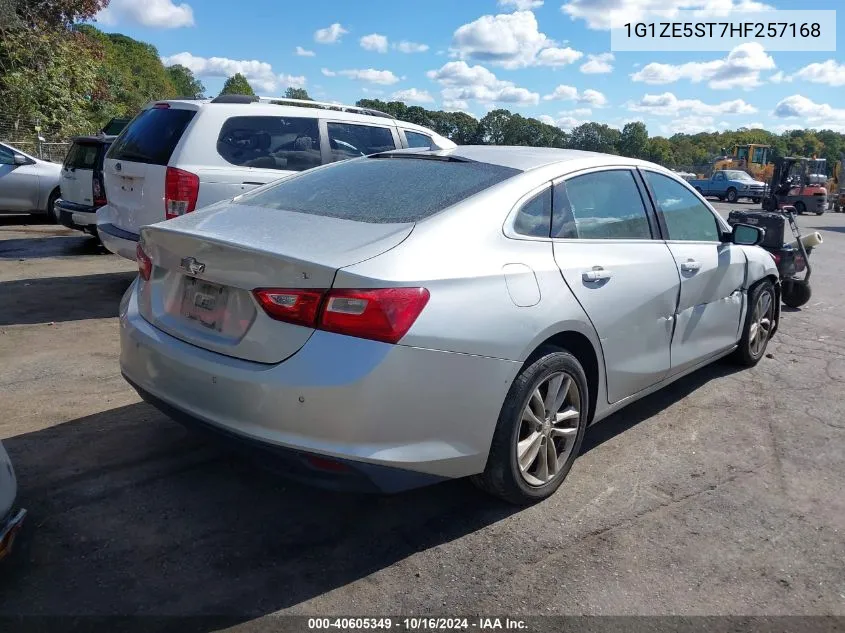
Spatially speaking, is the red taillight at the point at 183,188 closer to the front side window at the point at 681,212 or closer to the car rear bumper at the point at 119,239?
the car rear bumper at the point at 119,239

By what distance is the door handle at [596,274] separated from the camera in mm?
3570

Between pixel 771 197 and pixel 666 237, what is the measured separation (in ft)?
26.1

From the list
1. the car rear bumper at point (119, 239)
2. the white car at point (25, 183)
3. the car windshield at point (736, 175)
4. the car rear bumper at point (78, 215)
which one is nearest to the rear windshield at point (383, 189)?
the car rear bumper at point (119, 239)

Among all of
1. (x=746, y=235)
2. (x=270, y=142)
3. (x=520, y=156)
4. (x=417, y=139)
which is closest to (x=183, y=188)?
(x=270, y=142)

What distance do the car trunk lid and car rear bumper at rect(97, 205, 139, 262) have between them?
3.45 metres

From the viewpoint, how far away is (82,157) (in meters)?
9.70

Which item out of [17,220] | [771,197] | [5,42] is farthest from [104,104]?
[771,197]

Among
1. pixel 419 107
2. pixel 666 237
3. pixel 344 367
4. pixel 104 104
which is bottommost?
pixel 344 367

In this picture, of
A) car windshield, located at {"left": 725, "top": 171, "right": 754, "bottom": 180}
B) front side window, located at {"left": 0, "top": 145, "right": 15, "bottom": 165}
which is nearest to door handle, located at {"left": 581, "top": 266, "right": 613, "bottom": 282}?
front side window, located at {"left": 0, "top": 145, "right": 15, "bottom": 165}

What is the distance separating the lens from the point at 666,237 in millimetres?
4426

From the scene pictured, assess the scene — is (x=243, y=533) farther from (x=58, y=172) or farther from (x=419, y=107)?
(x=419, y=107)

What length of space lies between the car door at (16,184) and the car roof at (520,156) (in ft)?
34.7

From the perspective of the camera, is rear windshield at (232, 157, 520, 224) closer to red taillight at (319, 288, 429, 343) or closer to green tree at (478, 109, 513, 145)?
red taillight at (319, 288, 429, 343)

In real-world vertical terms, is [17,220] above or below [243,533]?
above
